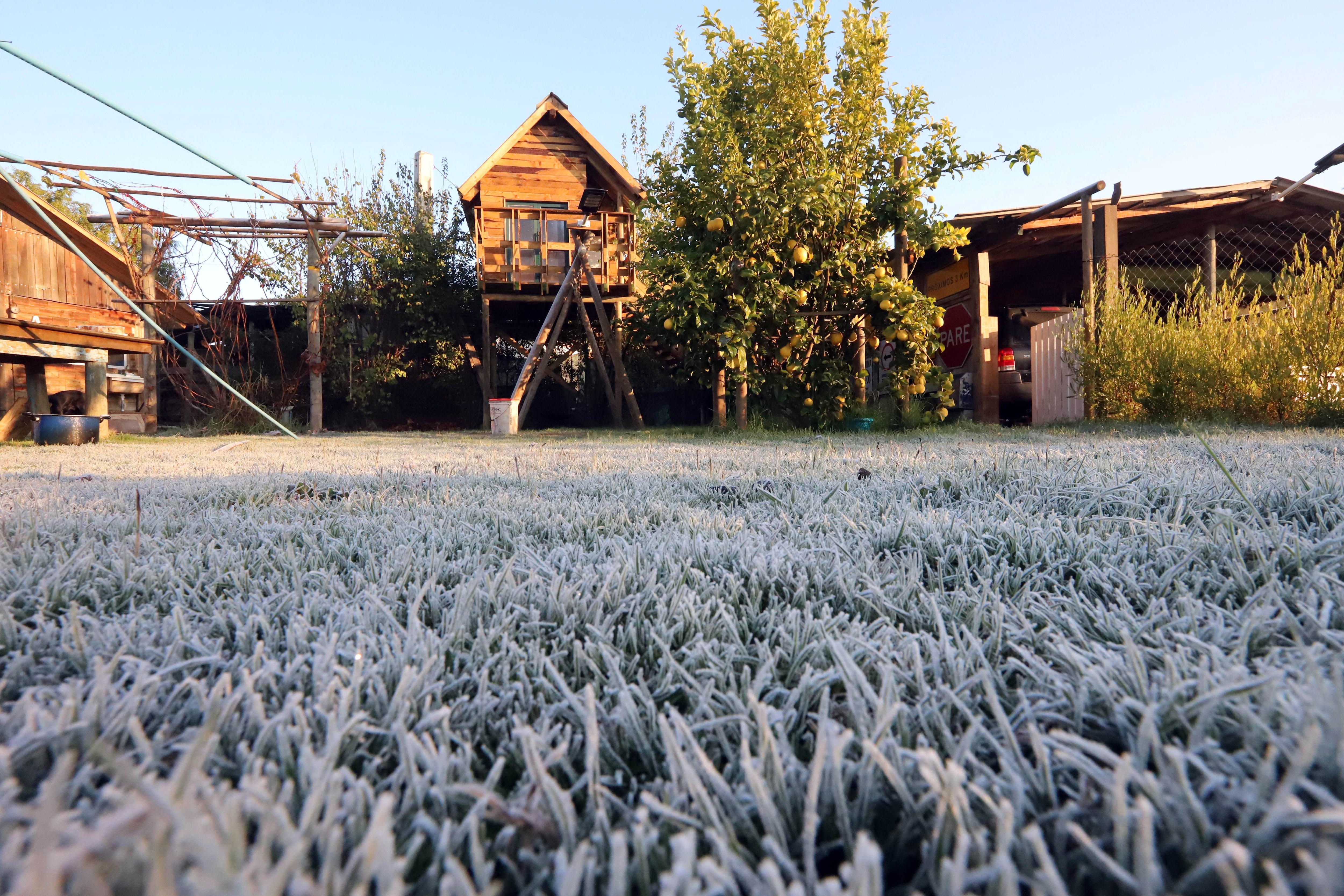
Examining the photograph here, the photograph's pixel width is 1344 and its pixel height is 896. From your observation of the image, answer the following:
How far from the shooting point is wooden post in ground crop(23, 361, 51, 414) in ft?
24.4

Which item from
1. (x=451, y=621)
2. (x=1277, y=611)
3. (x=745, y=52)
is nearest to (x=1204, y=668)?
(x=1277, y=611)

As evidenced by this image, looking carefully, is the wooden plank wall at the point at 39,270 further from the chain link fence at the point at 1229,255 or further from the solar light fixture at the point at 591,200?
the chain link fence at the point at 1229,255

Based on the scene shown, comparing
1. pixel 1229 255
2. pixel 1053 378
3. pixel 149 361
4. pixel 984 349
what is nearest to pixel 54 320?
pixel 149 361

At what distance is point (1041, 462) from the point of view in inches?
102

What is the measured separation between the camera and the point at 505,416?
28.1 feet

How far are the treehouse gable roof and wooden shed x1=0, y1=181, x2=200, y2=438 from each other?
5.52 m

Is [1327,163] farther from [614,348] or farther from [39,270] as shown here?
[39,270]

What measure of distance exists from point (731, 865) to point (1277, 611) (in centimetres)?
92

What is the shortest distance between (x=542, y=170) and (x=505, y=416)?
20.8 ft

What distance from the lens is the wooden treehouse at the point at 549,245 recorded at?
32.0 ft

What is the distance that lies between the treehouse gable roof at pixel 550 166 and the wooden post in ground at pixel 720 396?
20.3 feet

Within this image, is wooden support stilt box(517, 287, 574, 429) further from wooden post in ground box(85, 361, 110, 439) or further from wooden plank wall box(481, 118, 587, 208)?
wooden post in ground box(85, 361, 110, 439)

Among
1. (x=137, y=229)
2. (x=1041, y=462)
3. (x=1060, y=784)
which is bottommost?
Answer: (x=1060, y=784)

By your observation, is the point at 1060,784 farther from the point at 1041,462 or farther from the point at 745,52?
the point at 745,52
